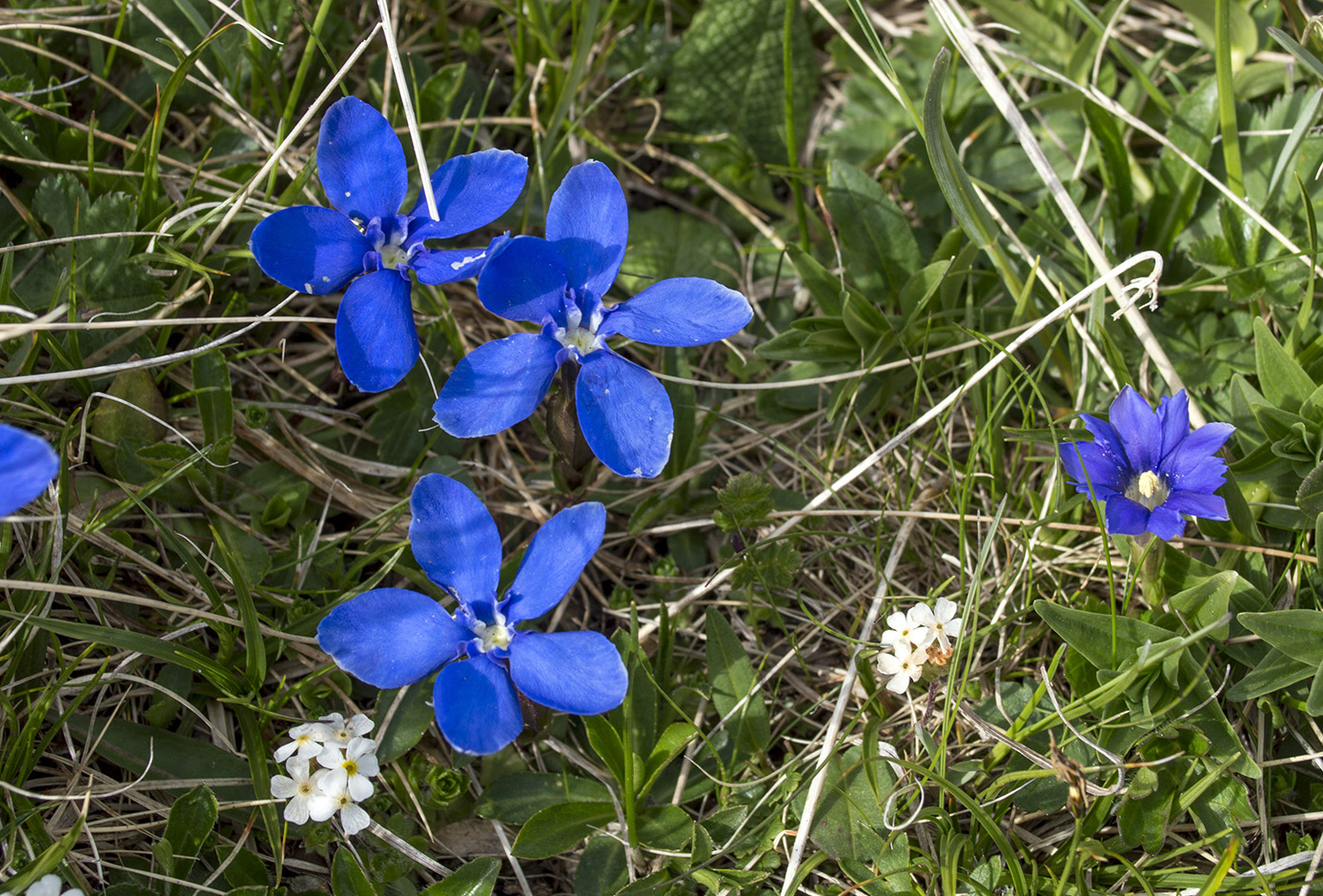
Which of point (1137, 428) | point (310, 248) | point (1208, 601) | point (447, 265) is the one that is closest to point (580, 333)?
point (447, 265)

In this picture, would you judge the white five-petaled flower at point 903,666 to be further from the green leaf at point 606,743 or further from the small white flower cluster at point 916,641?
the green leaf at point 606,743

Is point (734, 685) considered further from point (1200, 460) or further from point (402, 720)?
point (1200, 460)

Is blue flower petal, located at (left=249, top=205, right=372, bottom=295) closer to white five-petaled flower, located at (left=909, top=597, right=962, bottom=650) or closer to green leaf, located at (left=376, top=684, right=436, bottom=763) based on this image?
green leaf, located at (left=376, top=684, right=436, bottom=763)

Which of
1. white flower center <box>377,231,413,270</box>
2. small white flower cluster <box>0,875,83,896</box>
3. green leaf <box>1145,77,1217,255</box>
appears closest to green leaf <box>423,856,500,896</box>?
small white flower cluster <box>0,875,83,896</box>

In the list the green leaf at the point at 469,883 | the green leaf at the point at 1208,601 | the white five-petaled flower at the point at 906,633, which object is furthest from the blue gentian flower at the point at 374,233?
the green leaf at the point at 1208,601

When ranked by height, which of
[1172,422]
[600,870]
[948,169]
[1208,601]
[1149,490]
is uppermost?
[948,169]

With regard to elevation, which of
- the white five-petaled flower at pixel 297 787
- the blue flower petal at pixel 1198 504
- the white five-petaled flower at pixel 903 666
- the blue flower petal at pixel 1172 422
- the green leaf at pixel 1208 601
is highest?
the blue flower petal at pixel 1172 422
